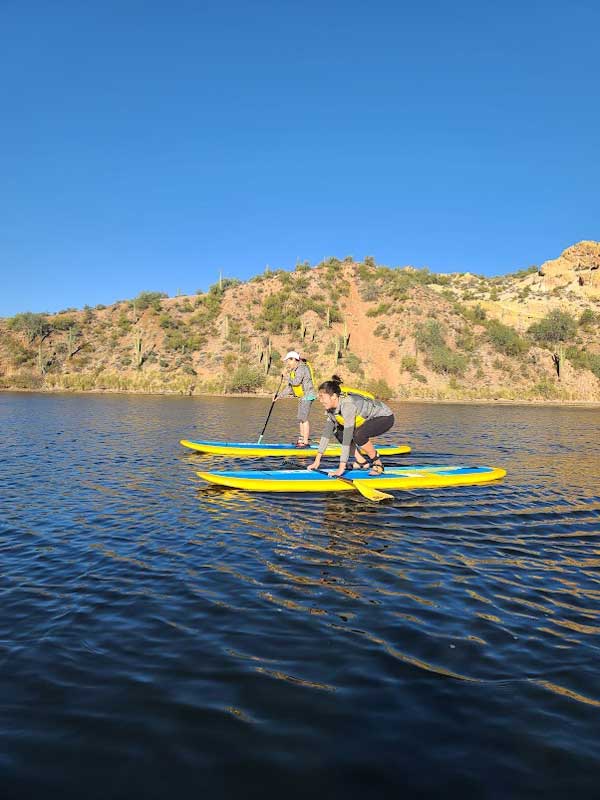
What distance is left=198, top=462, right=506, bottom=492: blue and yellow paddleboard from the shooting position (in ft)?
35.9

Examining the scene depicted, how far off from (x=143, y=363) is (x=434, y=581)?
58.0m

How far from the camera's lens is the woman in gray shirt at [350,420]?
1042 centimetres

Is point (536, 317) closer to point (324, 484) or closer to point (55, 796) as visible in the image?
point (324, 484)

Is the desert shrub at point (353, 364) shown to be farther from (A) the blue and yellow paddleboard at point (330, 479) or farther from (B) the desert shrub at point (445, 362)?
(A) the blue and yellow paddleboard at point (330, 479)

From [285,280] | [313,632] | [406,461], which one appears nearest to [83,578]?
[313,632]

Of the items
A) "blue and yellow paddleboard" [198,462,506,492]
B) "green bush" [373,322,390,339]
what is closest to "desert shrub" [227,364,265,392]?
"green bush" [373,322,390,339]

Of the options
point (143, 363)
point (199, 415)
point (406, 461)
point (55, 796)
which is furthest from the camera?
point (143, 363)

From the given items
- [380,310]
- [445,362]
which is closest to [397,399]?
[445,362]

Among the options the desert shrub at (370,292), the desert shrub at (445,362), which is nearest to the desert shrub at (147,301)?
the desert shrub at (370,292)

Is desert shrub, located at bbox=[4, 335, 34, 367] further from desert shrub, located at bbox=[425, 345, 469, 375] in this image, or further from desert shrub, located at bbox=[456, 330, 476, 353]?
desert shrub, located at bbox=[456, 330, 476, 353]

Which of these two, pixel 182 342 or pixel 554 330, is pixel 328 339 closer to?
pixel 182 342

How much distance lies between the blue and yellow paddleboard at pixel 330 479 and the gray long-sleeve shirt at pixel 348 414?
65 cm

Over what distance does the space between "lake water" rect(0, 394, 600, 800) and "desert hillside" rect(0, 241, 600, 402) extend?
137ft

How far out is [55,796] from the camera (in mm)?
2992
